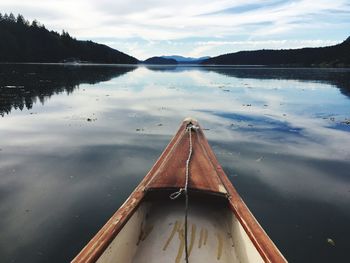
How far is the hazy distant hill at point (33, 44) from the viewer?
14038 centimetres

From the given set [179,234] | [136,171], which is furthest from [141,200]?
[136,171]

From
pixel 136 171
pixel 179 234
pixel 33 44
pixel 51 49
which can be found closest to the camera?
pixel 179 234

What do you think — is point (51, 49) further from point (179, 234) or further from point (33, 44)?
point (179, 234)

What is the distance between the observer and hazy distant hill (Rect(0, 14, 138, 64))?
140 m

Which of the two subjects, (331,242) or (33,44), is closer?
(331,242)

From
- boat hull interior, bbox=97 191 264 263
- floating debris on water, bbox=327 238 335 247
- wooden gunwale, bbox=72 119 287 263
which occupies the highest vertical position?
wooden gunwale, bbox=72 119 287 263

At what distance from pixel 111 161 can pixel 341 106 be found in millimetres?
20185

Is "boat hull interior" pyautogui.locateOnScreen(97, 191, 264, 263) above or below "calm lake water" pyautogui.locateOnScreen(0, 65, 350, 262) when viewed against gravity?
above

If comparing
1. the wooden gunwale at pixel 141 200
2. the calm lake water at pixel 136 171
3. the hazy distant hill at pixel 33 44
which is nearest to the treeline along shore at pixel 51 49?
the hazy distant hill at pixel 33 44

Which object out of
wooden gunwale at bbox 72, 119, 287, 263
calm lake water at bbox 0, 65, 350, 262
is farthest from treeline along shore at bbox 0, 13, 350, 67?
wooden gunwale at bbox 72, 119, 287, 263

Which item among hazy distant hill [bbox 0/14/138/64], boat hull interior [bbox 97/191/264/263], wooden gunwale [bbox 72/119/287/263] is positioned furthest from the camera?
hazy distant hill [bbox 0/14/138/64]

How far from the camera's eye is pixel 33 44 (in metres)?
160

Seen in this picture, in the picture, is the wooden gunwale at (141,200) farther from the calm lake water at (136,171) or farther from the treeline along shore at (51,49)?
the treeline along shore at (51,49)

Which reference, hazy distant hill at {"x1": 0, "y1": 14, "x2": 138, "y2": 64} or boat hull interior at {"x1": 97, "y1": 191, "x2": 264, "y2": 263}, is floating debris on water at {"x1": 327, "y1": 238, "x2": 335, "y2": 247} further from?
hazy distant hill at {"x1": 0, "y1": 14, "x2": 138, "y2": 64}
